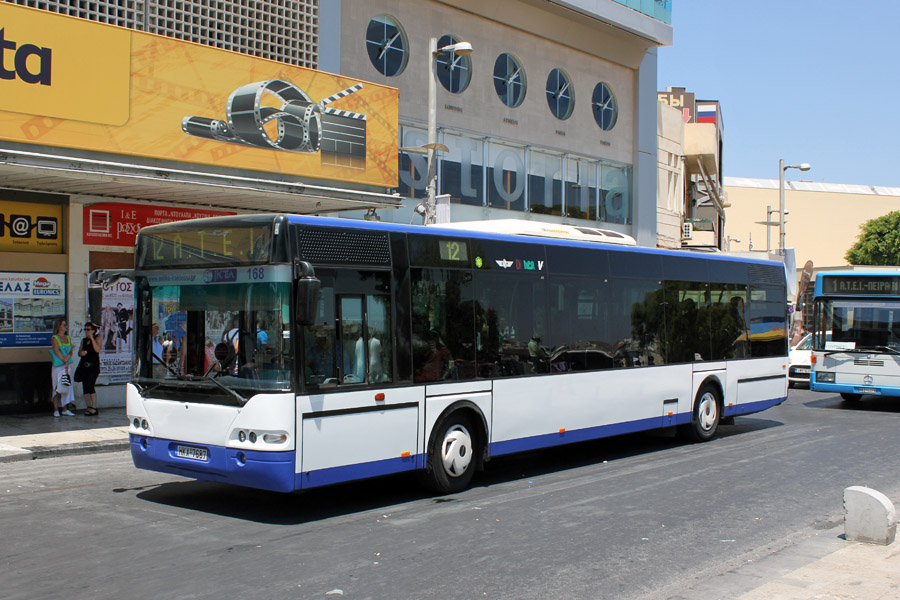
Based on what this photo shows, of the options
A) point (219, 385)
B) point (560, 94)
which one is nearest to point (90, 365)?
point (219, 385)

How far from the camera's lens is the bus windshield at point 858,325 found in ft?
61.0

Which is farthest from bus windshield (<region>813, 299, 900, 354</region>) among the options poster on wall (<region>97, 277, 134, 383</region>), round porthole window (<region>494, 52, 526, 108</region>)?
poster on wall (<region>97, 277, 134, 383</region>)

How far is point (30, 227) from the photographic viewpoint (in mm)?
15656

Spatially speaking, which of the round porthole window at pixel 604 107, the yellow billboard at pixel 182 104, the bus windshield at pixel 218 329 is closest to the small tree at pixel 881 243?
the round porthole window at pixel 604 107

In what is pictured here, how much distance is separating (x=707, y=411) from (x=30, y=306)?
37.1 feet

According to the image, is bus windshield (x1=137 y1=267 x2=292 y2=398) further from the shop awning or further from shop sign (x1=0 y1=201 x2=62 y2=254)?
shop sign (x1=0 y1=201 x2=62 y2=254)

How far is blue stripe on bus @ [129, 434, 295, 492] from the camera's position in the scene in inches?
316

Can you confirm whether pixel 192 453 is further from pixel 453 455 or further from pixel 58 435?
pixel 58 435

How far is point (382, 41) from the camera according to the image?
71.6ft

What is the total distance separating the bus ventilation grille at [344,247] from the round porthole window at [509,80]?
17.0 m

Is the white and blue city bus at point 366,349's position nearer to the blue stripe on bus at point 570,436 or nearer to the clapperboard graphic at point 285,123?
the blue stripe on bus at point 570,436

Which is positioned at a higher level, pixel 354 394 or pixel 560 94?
pixel 560 94

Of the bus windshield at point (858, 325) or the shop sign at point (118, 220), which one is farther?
the bus windshield at point (858, 325)

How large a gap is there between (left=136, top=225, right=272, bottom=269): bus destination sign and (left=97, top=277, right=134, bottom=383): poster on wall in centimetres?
794
